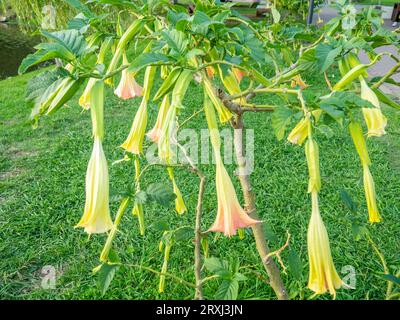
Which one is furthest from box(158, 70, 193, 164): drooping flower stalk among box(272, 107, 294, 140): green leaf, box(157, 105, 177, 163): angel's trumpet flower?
box(272, 107, 294, 140): green leaf

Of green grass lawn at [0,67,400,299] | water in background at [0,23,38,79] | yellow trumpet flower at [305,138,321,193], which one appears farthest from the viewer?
water in background at [0,23,38,79]

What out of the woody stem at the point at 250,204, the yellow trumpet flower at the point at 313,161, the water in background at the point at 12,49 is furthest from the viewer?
the water in background at the point at 12,49

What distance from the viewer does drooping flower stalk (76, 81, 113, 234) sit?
0.58 m

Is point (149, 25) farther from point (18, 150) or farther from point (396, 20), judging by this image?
point (396, 20)

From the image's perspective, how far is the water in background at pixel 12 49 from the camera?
664 cm

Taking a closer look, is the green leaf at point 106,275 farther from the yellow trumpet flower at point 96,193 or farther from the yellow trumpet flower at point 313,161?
the yellow trumpet flower at point 313,161

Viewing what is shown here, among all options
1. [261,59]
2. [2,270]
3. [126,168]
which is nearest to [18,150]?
[126,168]

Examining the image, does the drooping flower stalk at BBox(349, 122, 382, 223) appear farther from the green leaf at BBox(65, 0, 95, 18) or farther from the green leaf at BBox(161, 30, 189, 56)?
the green leaf at BBox(65, 0, 95, 18)

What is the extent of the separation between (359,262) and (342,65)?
1228 mm

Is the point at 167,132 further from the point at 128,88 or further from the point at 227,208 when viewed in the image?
the point at 128,88

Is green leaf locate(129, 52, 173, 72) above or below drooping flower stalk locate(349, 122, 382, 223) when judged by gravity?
above

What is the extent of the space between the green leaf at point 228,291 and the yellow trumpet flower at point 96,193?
0.46 meters

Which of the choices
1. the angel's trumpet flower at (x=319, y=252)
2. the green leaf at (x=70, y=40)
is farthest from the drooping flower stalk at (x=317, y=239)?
the green leaf at (x=70, y=40)

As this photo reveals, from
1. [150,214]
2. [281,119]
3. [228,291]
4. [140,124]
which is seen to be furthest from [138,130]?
[150,214]
